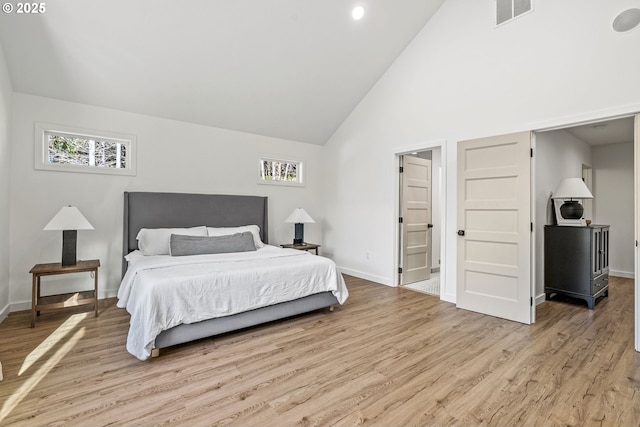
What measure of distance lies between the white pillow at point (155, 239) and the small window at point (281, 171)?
1.82 m

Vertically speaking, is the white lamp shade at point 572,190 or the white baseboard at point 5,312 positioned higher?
the white lamp shade at point 572,190

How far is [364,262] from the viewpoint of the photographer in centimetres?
538

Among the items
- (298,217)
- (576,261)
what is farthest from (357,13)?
(576,261)

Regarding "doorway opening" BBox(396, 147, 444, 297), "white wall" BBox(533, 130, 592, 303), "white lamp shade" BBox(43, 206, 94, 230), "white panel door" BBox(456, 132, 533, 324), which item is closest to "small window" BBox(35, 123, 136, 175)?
"white lamp shade" BBox(43, 206, 94, 230)

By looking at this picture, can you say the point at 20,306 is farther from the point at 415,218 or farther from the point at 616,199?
the point at 616,199

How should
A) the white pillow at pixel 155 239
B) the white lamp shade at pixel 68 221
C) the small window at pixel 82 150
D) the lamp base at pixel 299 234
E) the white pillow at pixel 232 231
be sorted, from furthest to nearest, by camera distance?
the lamp base at pixel 299 234 → the white pillow at pixel 232 231 → the white pillow at pixel 155 239 → the small window at pixel 82 150 → the white lamp shade at pixel 68 221

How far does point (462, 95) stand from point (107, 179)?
188 inches

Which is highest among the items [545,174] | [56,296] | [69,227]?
[545,174]

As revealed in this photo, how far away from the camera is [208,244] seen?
12.8ft

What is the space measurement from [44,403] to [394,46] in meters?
5.31

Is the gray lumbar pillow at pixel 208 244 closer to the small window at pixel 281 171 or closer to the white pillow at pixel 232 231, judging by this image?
the white pillow at pixel 232 231

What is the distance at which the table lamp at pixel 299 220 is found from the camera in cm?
536

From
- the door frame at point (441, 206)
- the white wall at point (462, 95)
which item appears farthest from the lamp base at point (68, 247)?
the door frame at point (441, 206)

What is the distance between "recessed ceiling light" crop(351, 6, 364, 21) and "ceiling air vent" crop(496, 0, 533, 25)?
1.59 m
